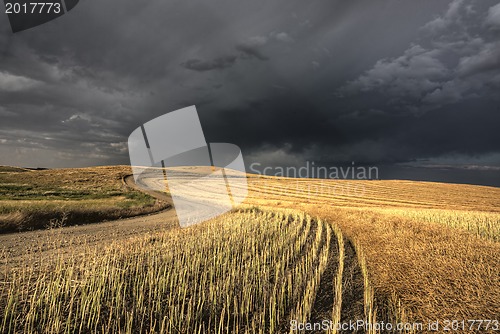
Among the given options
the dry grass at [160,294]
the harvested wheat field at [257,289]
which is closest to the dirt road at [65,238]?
the harvested wheat field at [257,289]

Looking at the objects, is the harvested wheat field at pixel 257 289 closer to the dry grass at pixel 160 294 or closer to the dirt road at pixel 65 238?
the dry grass at pixel 160 294

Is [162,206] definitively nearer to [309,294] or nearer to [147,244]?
[147,244]

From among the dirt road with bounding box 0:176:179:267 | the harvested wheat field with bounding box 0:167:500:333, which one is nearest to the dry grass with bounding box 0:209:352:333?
the harvested wheat field with bounding box 0:167:500:333

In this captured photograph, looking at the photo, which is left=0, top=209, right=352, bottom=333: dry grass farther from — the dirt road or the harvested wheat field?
the dirt road

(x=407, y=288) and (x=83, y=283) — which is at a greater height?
(x=83, y=283)

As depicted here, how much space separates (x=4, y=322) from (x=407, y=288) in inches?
335

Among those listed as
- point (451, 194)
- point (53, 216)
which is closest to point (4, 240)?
point (53, 216)

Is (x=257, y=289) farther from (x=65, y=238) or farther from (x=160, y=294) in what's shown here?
(x=65, y=238)

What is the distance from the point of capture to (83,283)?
6379mm

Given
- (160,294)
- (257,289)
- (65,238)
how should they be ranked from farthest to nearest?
Result: (65,238) < (257,289) < (160,294)

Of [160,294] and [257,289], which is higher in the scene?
[160,294]

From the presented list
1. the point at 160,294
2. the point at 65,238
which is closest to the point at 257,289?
the point at 160,294

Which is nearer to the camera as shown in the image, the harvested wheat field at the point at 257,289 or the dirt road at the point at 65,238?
the harvested wheat field at the point at 257,289

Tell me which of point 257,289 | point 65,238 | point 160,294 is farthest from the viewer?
point 65,238
